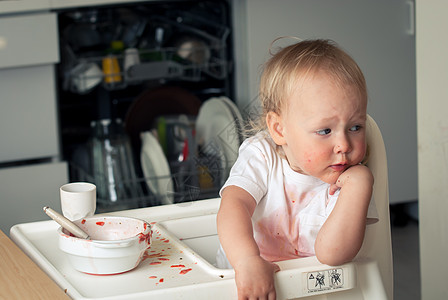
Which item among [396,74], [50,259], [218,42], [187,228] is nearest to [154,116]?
[218,42]

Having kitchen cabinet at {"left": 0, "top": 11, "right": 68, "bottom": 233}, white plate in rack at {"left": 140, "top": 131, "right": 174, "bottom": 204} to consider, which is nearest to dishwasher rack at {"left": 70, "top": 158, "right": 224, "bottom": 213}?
white plate in rack at {"left": 140, "top": 131, "right": 174, "bottom": 204}

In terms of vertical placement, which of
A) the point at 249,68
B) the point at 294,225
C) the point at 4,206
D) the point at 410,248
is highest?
the point at 249,68

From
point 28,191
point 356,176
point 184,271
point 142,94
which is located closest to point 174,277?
point 184,271

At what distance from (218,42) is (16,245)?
129 cm

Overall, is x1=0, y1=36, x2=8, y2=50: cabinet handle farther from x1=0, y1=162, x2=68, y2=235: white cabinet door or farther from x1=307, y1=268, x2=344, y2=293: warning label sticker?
x1=307, y1=268, x2=344, y2=293: warning label sticker

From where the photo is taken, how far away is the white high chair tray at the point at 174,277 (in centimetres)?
84

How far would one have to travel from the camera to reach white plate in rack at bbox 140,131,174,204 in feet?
6.72

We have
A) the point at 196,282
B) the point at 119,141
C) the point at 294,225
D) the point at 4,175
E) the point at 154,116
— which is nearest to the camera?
the point at 196,282

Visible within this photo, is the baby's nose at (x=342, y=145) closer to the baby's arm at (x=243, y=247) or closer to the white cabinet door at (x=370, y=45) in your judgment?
the baby's arm at (x=243, y=247)

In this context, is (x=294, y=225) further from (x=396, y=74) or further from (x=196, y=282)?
(x=396, y=74)

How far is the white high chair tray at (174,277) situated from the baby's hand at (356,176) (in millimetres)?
113

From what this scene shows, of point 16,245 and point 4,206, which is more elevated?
point 16,245

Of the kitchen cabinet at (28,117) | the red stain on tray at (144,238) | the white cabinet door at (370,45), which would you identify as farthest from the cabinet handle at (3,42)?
the red stain on tray at (144,238)

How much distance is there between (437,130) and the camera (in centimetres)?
151
